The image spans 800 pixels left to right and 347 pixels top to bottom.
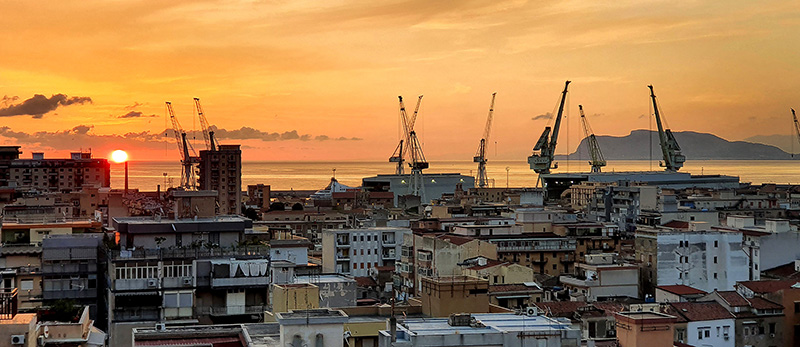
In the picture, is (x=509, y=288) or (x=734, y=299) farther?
(x=509, y=288)

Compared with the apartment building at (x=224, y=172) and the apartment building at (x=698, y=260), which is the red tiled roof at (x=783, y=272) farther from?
the apartment building at (x=224, y=172)

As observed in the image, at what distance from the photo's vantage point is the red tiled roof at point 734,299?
116 feet

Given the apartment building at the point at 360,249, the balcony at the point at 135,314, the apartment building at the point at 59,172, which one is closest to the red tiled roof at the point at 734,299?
the balcony at the point at 135,314

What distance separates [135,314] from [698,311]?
1887cm

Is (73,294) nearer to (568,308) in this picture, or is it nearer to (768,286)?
(568,308)

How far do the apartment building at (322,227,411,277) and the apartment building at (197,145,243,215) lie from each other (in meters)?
58.6

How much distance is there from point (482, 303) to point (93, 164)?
117 m

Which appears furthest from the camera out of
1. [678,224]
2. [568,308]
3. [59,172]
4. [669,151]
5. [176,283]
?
[669,151]

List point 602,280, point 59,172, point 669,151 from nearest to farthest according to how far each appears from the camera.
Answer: point 602,280
point 59,172
point 669,151

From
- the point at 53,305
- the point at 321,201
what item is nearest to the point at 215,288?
the point at 53,305

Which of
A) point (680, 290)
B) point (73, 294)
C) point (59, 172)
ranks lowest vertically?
point (680, 290)

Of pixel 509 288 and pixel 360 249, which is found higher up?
pixel 360 249

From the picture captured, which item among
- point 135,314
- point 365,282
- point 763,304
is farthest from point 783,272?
point 135,314

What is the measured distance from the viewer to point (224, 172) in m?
120
